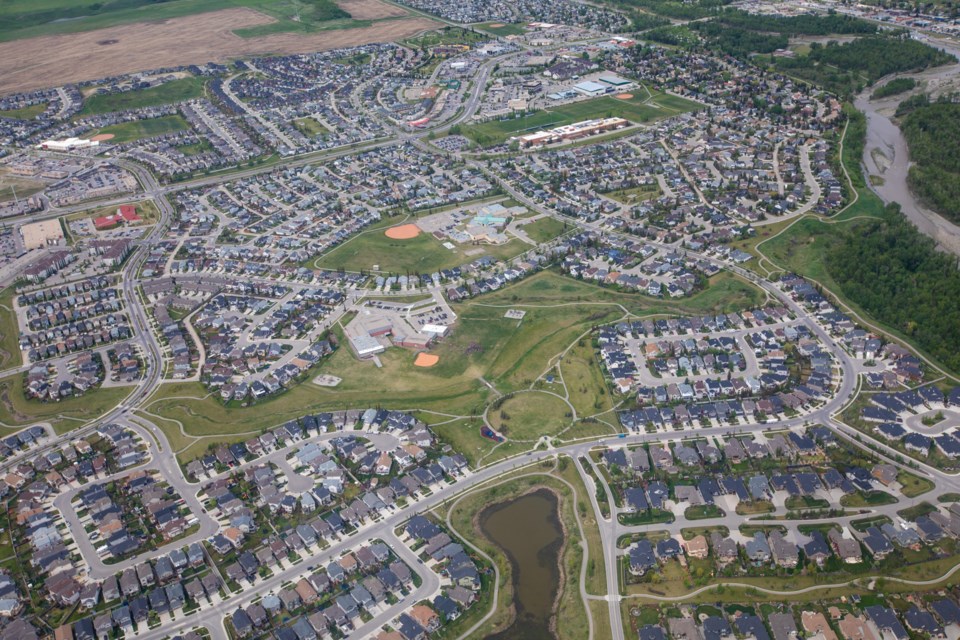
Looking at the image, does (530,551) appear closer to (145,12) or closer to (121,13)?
(145,12)

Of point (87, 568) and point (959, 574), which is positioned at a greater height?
point (959, 574)

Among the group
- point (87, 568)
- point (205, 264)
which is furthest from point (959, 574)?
point (205, 264)

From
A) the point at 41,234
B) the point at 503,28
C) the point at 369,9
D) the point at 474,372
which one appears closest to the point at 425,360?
the point at 474,372

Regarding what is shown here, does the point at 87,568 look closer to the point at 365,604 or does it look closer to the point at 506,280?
the point at 365,604

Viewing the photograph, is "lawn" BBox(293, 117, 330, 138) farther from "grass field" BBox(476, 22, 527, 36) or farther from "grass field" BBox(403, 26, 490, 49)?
"grass field" BBox(476, 22, 527, 36)

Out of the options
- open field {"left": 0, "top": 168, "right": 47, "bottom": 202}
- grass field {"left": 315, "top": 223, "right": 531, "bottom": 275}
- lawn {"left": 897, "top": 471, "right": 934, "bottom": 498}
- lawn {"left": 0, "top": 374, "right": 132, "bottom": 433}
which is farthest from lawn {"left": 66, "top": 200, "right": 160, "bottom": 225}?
lawn {"left": 897, "top": 471, "right": 934, "bottom": 498}

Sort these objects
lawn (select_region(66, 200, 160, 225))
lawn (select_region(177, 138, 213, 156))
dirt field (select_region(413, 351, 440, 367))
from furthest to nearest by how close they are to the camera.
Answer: lawn (select_region(177, 138, 213, 156)), lawn (select_region(66, 200, 160, 225)), dirt field (select_region(413, 351, 440, 367))
